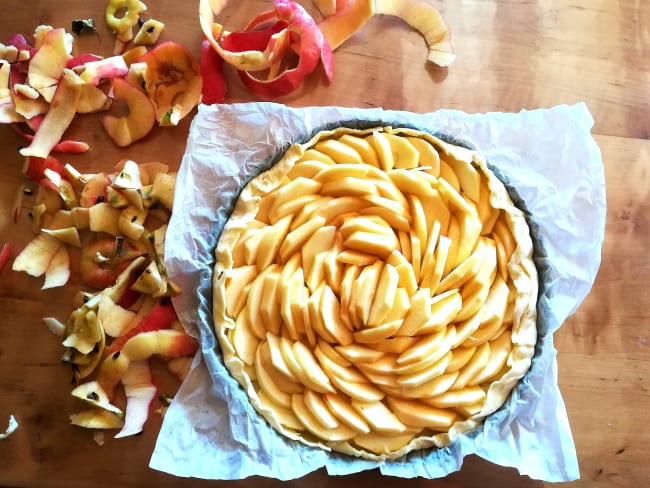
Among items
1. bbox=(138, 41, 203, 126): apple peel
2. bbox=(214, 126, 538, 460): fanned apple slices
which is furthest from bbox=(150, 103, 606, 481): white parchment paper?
bbox=(138, 41, 203, 126): apple peel

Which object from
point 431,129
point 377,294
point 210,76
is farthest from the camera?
point 210,76

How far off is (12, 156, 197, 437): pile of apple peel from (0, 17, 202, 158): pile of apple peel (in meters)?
0.06

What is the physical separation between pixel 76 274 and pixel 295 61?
22.9 inches

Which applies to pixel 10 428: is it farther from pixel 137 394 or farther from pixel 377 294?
pixel 377 294

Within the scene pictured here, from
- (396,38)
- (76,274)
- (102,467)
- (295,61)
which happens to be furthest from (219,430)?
(396,38)

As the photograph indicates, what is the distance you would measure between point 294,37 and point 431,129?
1.10 ft

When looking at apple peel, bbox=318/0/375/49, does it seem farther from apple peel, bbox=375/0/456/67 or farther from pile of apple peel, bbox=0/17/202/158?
pile of apple peel, bbox=0/17/202/158

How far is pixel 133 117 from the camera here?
119cm

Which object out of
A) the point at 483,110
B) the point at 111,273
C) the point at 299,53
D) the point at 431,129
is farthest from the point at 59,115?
the point at 483,110

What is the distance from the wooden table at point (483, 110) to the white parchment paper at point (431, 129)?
0.10 meters

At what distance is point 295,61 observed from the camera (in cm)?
124

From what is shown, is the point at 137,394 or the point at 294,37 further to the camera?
the point at 294,37

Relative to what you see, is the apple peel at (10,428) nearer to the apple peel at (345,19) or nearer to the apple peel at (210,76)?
the apple peel at (210,76)

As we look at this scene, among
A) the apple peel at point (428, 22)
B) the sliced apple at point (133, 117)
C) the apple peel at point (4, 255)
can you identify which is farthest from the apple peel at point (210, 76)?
the apple peel at point (4, 255)
